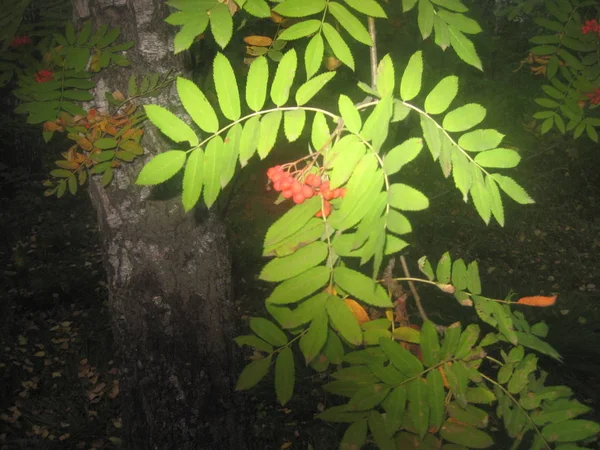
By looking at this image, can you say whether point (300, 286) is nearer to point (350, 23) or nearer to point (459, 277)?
point (459, 277)

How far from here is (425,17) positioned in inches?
49.2

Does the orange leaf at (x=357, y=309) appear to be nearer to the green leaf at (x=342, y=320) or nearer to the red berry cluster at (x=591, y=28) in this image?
the green leaf at (x=342, y=320)

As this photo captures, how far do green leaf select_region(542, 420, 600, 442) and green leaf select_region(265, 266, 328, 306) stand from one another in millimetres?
661

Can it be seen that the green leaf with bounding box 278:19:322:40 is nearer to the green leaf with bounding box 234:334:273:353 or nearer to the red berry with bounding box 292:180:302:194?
the red berry with bounding box 292:180:302:194

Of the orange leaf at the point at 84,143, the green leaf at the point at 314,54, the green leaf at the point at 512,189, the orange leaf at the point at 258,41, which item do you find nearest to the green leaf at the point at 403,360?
the green leaf at the point at 512,189

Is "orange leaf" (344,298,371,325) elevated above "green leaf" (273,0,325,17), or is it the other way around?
"green leaf" (273,0,325,17)

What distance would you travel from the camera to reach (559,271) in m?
5.95

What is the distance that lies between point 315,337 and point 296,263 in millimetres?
162

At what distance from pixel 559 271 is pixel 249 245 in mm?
3781

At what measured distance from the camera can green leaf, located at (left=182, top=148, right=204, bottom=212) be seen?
101cm

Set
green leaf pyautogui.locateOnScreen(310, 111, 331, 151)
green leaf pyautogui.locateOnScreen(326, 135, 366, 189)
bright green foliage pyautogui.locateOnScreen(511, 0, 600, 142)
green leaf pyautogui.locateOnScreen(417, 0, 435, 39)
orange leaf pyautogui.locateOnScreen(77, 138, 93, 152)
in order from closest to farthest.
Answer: green leaf pyautogui.locateOnScreen(326, 135, 366, 189) < green leaf pyautogui.locateOnScreen(310, 111, 331, 151) < green leaf pyautogui.locateOnScreen(417, 0, 435, 39) < orange leaf pyautogui.locateOnScreen(77, 138, 93, 152) < bright green foliage pyautogui.locateOnScreen(511, 0, 600, 142)

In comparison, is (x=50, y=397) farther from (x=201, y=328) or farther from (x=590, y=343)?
(x=590, y=343)

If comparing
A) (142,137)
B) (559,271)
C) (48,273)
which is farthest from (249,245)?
(142,137)

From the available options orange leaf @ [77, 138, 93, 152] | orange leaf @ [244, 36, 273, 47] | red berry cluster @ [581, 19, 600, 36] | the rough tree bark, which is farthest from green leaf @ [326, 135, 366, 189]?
red berry cluster @ [581, 19, 600, 36]
